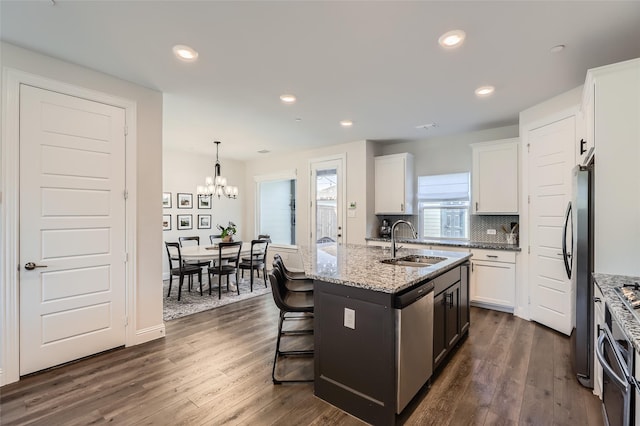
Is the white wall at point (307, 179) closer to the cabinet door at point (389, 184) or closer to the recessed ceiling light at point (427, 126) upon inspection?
the cabinet door at point (389, 184)

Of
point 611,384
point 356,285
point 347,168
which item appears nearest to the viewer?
point 611,384

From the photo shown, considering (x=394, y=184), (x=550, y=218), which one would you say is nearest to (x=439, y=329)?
(x=550, y=218)

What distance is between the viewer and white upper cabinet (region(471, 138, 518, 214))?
408 cm

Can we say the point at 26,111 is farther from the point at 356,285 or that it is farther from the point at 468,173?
the point at 468,173

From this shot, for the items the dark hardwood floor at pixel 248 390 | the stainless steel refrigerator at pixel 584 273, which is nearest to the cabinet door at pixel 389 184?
the dark hardwood floor at pixel 248 390

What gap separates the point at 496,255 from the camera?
4000 millimetres

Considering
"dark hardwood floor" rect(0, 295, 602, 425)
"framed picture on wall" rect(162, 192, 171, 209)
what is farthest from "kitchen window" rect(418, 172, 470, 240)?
"framed picture on wall" rect(162, 192, 171, 209)

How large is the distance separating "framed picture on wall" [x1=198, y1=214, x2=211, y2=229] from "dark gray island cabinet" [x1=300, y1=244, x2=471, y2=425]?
16.3 feet

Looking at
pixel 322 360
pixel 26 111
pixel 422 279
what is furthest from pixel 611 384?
pixel 26 111

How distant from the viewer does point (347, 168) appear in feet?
18.1

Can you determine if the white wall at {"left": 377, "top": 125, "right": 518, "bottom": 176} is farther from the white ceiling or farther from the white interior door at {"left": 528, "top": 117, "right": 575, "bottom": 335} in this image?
the white interior door at {"left": 528, "top": 117, "right": 575, "bottom": 335}

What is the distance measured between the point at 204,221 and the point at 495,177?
5.86 m

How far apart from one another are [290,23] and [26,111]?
2.31m

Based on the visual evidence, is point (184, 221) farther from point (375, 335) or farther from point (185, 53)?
point (375, 335)
